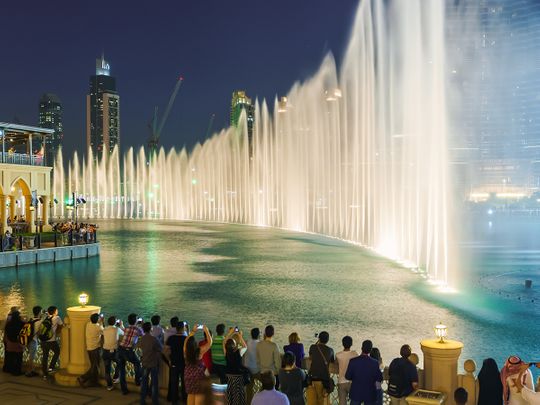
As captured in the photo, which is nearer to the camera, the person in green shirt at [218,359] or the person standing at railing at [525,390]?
the person standing at railing at [525,390]

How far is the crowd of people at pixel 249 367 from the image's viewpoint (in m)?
7.31

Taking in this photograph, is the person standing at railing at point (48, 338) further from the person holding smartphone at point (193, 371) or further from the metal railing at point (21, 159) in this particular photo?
the metal railing at point (21, 159)

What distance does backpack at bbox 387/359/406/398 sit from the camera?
24.7 feet

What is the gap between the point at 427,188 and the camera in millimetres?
35125

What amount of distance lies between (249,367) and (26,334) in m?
4.48

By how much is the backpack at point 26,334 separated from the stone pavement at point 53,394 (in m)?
0.67

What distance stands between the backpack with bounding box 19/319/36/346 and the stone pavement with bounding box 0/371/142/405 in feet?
2.21

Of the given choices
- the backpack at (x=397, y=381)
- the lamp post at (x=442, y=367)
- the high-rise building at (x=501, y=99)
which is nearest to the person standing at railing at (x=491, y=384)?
the lamp post at (x=442, y=367)

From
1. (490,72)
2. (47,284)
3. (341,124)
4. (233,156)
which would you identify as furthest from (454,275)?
(490,72)

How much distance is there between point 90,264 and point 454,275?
1918 cm

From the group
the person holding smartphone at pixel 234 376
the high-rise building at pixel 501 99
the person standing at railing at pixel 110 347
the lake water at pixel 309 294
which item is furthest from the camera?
the high-rise building at pixel 501 99

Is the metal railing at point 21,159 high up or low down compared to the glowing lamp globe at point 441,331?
up

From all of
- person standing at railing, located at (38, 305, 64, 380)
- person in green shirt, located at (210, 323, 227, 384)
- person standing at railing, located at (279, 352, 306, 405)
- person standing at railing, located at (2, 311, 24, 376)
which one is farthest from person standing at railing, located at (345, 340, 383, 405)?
person standing at railing, located at (2, 311, 24, 376)

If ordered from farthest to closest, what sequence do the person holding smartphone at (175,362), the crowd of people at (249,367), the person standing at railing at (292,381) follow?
the person holding smartphone at (175,362)
the person standing at railing at (292,381)
the crowd of people at (249,367)
